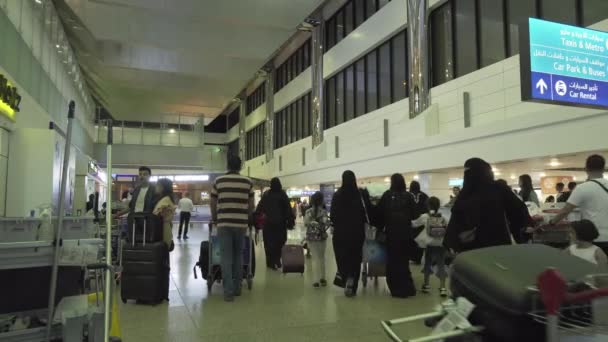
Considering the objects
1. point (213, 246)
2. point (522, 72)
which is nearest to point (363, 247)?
point (213, 246)

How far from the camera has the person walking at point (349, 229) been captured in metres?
5.54

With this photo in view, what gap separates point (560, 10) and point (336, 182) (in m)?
9.95

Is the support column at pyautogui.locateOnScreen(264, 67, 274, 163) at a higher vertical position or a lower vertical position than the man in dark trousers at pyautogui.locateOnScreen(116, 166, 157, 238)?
higher

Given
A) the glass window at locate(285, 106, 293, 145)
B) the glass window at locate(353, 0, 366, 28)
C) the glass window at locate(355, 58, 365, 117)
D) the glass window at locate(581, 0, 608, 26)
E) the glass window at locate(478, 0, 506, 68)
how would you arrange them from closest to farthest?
1. the glass window at locate(581, 0, 608, 26)
2. the glass window at locate(478, 0, 506, 68)
3. the glass window at locate(353, 0, 366, 28)
4. the glass window at locate(355, 58, 365, 117)
5. the glass window at locate(285, 106, 293, 145)

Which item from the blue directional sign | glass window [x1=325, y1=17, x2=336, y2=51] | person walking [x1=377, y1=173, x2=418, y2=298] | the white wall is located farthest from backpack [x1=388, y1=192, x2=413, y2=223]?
glass window [x1=325, y1=17, x2=336, y2=51]

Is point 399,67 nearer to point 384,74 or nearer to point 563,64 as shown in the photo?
point 384,74

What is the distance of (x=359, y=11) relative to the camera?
50.8 feet

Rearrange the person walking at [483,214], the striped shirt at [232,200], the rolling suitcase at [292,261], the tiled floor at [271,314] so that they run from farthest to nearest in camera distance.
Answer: the rolling suitcase at [292,261], the striped shirt at [232,200], the tiled floor at [271,314], the person walking at [483,214]

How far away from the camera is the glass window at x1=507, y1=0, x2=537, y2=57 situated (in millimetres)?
8891

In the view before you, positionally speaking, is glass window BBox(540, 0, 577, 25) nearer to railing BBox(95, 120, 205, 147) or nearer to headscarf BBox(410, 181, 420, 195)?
headscarf BBox(410, 181, 420, 195)

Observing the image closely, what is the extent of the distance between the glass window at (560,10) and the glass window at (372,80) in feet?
20.5

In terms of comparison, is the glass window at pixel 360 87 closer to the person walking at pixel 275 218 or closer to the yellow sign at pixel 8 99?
the person walking at pixel 275 218

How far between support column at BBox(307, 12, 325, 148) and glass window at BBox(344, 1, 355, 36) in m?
1.35

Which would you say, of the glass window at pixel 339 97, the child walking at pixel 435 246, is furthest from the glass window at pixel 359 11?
the child walking at pixel 435 246
